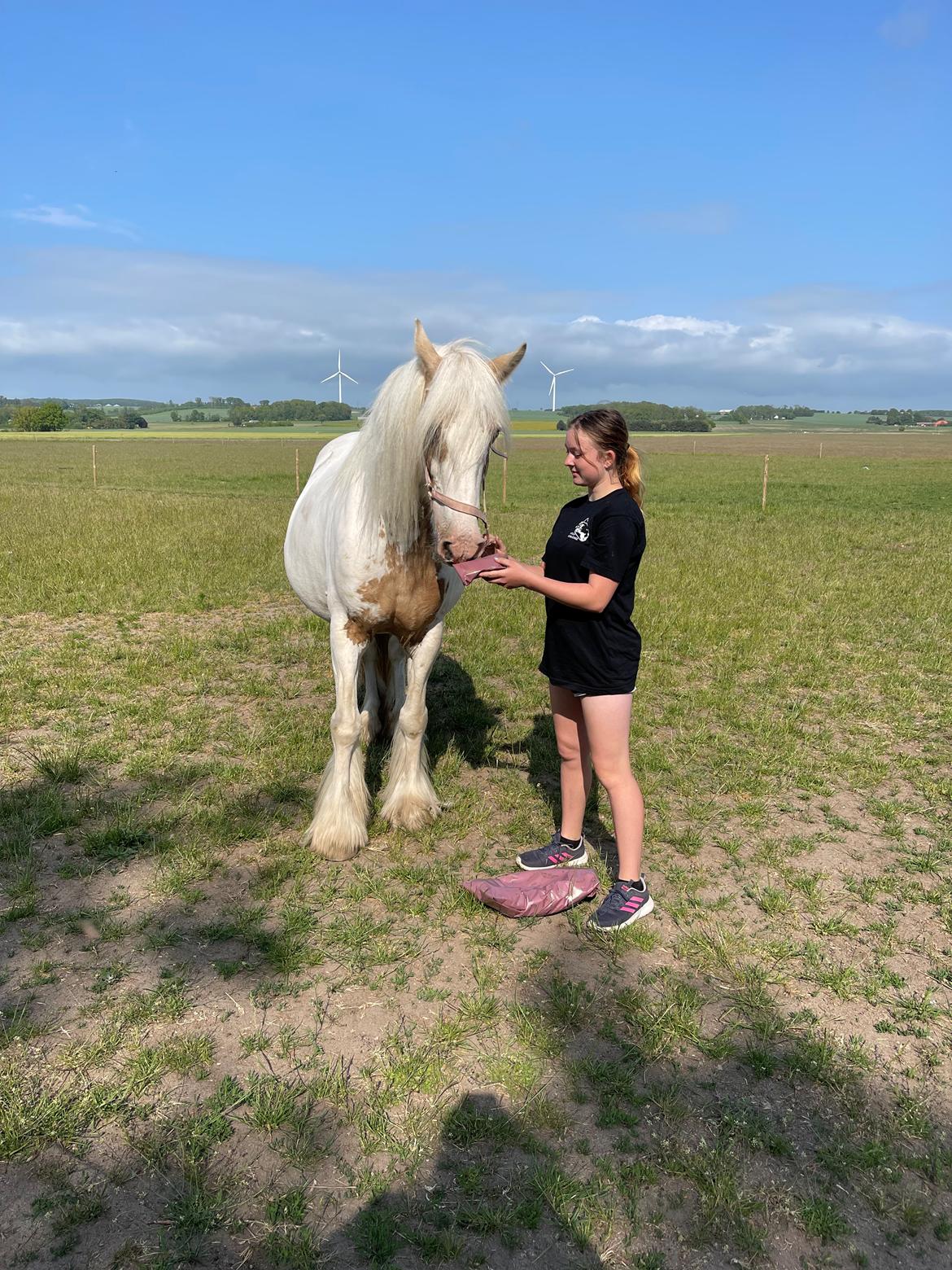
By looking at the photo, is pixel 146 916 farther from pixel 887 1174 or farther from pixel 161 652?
pixel 161 652

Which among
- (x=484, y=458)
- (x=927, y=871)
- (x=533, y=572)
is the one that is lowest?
(x=927, y=871)

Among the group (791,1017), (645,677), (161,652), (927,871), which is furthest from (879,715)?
(161,652)

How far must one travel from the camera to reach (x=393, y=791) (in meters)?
4.34

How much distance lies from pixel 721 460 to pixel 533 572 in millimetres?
48685

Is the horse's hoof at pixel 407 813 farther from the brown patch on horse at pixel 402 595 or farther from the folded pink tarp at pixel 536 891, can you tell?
the brown patch on horse at pixel 402 595

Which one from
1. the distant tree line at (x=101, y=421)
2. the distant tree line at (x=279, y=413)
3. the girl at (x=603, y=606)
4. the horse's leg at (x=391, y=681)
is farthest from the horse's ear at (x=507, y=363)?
the distant tree line at (x=101, y=421)

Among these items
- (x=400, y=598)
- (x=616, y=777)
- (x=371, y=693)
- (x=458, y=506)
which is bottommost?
(x=371, y=693)

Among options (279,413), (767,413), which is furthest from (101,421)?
(767,413)

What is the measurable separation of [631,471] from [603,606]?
593mm

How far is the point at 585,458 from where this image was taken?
10.2 ft

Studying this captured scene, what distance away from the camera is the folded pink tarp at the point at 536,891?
3.37m

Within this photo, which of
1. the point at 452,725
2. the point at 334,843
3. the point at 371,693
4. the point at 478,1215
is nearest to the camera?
the point at 478,1215

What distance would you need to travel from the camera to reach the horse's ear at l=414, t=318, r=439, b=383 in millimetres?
3270

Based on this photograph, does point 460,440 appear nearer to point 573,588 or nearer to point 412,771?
point 573,588
